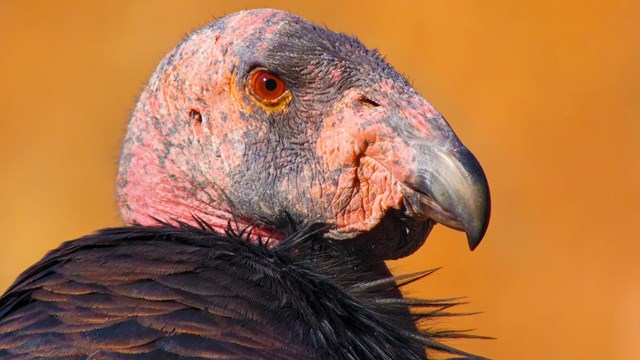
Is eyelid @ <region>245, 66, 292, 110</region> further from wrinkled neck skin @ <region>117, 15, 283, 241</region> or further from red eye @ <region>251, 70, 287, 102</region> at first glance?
wrinkled neck skin @ <region>117, 15, 283, 241</region>

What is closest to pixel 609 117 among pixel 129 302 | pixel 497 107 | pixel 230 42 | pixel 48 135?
pixel 497 107

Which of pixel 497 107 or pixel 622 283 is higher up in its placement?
pixel 497 107

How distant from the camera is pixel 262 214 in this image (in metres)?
4.14

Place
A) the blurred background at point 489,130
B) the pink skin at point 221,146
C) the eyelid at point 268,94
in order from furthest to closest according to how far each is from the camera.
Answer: the blurred background at point 489,130 → the eyelid at point 268,94 → the pink skin at point 221,146

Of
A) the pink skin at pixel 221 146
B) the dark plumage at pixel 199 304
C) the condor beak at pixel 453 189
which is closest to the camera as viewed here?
the dark plumage at pixel 199 304

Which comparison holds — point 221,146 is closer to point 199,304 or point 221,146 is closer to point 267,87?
point 267,87

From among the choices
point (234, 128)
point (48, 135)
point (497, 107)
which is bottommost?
point (48, 135)

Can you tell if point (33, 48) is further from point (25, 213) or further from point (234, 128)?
point (234, 128)

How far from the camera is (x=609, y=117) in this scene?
537 inches

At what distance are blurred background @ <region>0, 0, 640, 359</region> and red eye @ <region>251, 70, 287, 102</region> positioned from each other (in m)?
8.23

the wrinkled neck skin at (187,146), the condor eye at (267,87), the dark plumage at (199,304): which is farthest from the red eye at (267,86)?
the dark plumage at (199,304)

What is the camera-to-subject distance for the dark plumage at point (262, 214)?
11.1 feet

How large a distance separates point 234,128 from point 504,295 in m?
8.98

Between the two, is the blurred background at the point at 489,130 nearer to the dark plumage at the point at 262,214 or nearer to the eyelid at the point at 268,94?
the dark plumage at the point at 262,214
